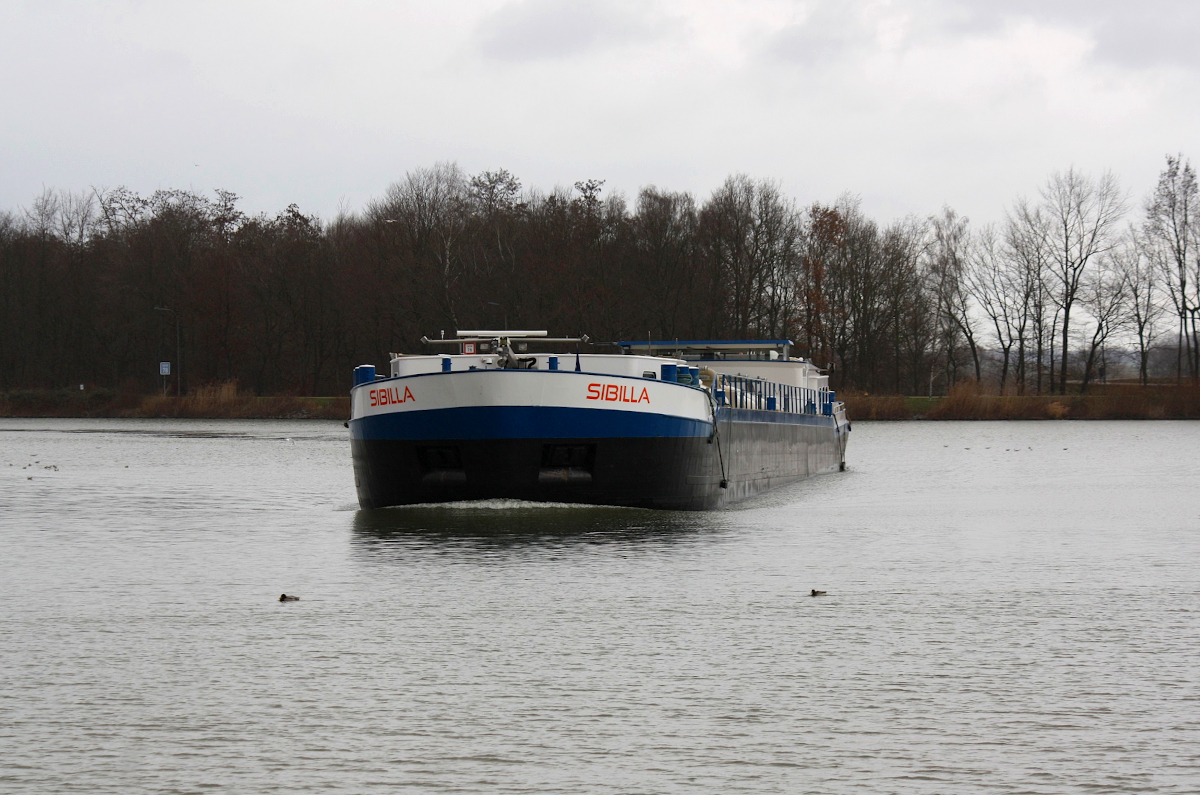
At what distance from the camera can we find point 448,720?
7.45 m

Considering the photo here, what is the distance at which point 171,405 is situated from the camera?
71.7 meters

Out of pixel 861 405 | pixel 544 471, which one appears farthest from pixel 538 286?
pixel 544 471

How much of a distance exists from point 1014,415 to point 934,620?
58131mm

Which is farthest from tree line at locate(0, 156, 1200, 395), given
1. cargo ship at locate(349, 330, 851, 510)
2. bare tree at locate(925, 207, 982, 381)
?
cargo ship at locate(349, 330, 851, 510)

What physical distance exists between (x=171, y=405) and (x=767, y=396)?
5051cm

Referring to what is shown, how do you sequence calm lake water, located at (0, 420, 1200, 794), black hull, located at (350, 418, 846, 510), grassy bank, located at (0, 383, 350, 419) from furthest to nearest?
grassy bank, located at (0, 383, 350, 419), black hull, located at (350, 418, 846, 510), calm lake water, located at (0, 420, 1200, 794)

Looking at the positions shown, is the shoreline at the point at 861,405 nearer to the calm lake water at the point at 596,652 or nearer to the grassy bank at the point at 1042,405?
the grassy bank at the point at 1042,405

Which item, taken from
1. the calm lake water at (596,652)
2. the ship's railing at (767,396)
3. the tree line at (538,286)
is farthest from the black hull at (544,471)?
the tree line at (538,286)

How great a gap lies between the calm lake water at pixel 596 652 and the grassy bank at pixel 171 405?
168ft

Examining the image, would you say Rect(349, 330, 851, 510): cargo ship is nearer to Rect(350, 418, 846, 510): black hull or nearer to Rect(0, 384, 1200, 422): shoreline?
Rect(350, 418, 846, 510): black hull

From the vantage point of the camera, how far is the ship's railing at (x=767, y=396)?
77.8 ft

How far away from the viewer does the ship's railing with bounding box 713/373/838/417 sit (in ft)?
77.8

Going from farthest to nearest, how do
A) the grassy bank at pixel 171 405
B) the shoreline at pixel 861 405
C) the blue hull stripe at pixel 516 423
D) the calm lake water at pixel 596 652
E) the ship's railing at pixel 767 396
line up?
1. the grassy bank at pixel 171 405
2. the shoreline at pixel 861 405
3. the ship's railing at pixel 767 396
4. the blue hull stripe at pixel 516 423
5. the calm lake water at pixel 596 652

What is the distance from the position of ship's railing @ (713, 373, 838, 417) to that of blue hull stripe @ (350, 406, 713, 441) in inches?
133
